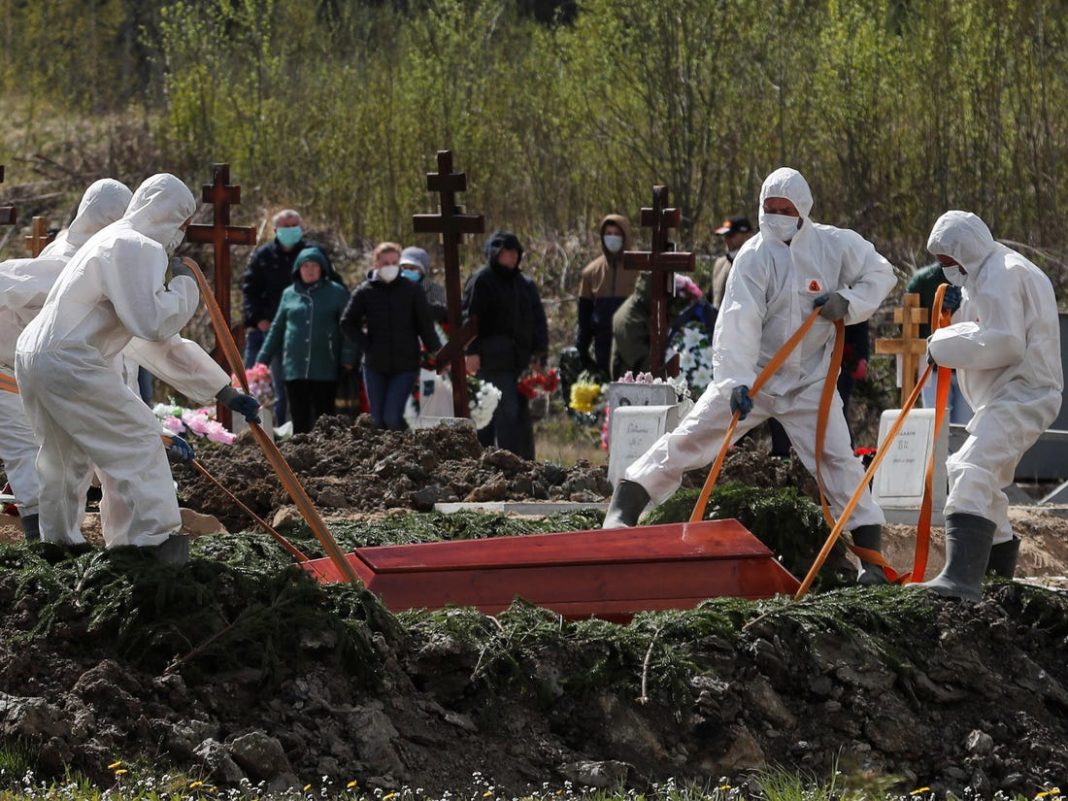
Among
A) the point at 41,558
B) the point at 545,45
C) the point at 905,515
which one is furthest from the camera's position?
the point at 545,45

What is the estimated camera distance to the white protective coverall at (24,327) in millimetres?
9234

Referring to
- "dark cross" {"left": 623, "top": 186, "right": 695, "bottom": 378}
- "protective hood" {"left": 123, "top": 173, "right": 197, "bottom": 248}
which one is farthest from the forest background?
"protective hood" {"left": 123, "top": 173, "right": 197, "bottom": 248}

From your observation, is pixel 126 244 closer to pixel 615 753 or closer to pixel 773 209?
pixel 615 753

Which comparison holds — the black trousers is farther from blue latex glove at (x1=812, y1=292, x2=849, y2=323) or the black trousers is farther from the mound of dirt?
blue latex glove at (x1=812, y1=292, x2=849, y2=323)

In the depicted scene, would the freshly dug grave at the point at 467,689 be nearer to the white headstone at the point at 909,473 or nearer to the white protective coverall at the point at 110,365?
the white protective coverall at the point at 110,365

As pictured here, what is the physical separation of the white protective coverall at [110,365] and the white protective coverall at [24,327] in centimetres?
54

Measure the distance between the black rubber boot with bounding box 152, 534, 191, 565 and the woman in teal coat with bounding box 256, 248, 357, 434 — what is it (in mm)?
7449

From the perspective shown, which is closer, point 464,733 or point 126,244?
point 464,733

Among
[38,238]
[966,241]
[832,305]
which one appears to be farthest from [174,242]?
[38,238]

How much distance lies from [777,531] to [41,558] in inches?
154

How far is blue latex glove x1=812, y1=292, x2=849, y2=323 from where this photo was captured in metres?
10.3

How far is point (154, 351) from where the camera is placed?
9258mm

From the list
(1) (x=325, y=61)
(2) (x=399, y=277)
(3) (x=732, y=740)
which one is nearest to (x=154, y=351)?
(3) (x=732, y=740)

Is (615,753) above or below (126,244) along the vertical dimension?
below
